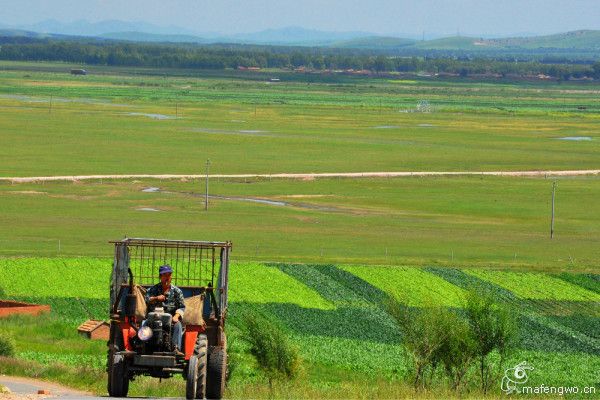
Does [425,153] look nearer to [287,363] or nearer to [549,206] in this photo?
[549,206]

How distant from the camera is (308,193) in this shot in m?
84.3

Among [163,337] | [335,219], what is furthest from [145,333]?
[335,219]

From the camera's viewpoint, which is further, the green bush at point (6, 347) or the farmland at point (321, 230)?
the farmland at point (321, 230)

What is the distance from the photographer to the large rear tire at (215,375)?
773 inches

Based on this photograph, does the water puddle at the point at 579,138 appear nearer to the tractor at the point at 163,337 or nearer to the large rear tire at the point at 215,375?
the tractor at the point at 163,337

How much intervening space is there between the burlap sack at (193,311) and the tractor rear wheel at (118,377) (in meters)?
1.11

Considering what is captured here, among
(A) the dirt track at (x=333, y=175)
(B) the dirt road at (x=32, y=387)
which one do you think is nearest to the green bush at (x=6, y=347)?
(B) the dirt road at (x=32, y=387)

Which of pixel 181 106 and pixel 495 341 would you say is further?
pixel 181 106

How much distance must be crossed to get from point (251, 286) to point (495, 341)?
17.7m

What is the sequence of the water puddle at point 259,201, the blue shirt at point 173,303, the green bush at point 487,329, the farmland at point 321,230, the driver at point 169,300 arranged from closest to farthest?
the driver at point 169,300 → the blue shirt at point 173,303 → the green bush at point 487,329 → the farmland at point 321,230 → the water puddle at point 259,201

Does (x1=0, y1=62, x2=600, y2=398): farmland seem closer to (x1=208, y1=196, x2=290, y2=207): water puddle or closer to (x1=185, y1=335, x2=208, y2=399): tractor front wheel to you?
(x1=208, y1=196, x2=290, y2=207): water puddle

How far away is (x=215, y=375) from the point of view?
19.7 metres

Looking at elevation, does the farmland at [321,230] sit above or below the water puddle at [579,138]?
above

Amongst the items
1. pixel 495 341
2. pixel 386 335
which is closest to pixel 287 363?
pixel 495 341
